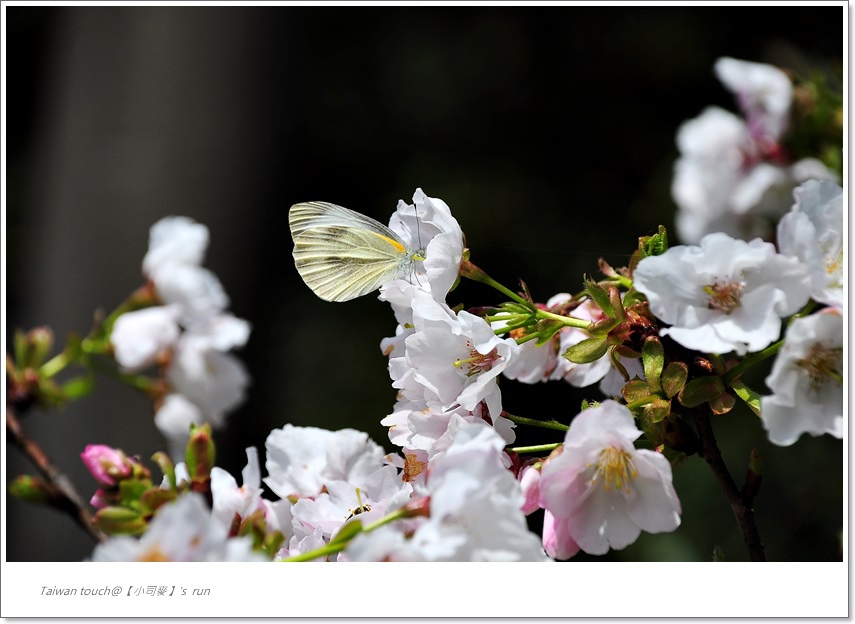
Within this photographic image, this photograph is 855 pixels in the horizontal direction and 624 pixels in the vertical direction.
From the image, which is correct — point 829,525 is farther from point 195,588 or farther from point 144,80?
point 144,80

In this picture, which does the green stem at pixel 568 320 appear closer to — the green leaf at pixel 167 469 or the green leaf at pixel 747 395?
the green leaf at pixel 747 395

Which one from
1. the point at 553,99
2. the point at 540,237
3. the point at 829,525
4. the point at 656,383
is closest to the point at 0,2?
the point at 656,383

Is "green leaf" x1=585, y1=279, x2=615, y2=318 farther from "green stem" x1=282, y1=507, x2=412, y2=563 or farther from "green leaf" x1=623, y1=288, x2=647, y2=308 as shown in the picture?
"green stem" x1=282, y1=507, x2=412, y2=563

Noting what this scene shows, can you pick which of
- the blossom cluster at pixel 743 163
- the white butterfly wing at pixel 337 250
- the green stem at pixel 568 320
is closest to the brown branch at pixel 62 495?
the white butterfly wing at pixel 337 250

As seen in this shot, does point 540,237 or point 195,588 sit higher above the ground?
point 195,588

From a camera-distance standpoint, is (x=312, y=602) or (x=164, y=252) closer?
(x=312, y=602)

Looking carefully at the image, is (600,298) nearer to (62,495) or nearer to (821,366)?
(821,366)
